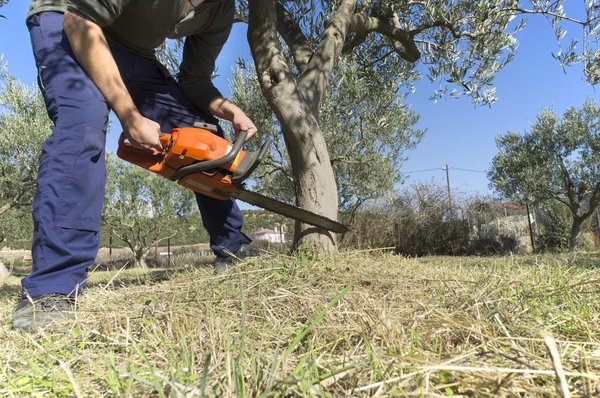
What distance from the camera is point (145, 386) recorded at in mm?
852

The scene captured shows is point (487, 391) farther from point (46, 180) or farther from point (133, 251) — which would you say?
point (133, 251)

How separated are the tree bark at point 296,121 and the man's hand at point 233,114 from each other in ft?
1.37

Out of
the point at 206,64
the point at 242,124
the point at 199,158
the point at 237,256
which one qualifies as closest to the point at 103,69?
the point at 199,158

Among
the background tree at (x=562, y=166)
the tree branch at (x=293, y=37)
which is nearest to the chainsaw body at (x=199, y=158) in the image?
the tree branch at (x=293, y=37)

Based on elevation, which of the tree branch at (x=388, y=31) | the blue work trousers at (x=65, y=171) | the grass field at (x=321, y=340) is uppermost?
the tree branch at (x=388, y=31)

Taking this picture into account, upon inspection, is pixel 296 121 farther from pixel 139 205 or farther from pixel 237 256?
pixel 139 205

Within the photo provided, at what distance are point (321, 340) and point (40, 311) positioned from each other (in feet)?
3.93

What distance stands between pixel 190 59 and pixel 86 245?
182 centimetres

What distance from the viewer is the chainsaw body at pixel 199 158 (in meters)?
2.15

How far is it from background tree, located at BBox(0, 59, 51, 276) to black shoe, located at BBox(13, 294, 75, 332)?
14728 mm

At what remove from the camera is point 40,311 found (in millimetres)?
1514

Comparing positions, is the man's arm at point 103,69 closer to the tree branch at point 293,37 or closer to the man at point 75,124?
the man at point 75,124

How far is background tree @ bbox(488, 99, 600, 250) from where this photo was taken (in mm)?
16609

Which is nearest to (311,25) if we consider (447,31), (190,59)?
(447,31)
